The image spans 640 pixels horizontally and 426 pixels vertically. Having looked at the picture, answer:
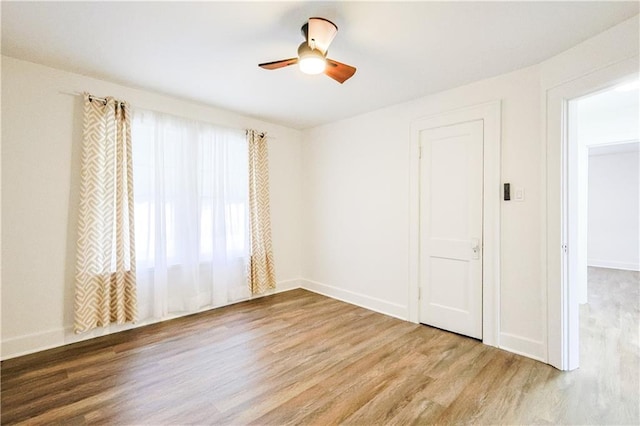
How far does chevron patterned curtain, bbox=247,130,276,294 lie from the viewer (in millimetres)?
4062

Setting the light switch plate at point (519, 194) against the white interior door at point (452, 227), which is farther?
the white interior door at point (452, 227)

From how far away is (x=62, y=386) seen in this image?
6.84ft

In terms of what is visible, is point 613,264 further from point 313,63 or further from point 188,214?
point 188,214

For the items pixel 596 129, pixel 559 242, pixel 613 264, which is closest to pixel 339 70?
pixel 559 242

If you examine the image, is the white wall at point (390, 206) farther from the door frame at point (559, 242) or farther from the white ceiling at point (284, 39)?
the white ceiling at point (284, 39)

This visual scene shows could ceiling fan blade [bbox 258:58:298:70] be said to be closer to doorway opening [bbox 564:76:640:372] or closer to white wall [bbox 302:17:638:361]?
white wall [bbox 302:17:638:361]

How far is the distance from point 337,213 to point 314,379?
2445 mm

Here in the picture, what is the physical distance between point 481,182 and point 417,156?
742mm

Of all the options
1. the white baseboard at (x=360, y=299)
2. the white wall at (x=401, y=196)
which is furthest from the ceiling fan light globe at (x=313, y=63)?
the white baseboard at (x=360, y=299)

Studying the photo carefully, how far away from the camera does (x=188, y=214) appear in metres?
3.50

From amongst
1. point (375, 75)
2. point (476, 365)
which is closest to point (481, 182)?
point (375, 75)

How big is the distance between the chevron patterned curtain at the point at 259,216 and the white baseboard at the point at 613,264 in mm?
7111

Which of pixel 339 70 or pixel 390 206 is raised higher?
pixel 339 70

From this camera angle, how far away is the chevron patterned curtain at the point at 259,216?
4062mm
